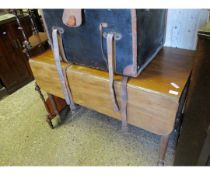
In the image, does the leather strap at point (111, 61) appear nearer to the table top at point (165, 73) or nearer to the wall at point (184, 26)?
the table top at point (165, 73)

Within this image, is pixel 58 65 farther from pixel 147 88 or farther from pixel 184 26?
pixel 184 26

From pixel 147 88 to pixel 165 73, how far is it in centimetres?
15

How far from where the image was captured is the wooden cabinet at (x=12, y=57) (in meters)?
1.88

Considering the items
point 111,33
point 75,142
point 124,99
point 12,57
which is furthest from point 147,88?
point 12,57

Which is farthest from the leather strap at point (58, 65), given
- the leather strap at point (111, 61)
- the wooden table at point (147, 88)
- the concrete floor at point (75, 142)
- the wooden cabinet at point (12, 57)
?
the wooden cabinet at point (12, 57)

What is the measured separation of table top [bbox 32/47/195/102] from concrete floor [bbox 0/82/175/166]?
68cm

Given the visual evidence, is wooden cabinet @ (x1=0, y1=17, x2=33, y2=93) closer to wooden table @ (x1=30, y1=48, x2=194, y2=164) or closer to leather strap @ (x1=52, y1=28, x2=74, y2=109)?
wooden table @ (x1=30, y1=48, x2=194, y2=164)

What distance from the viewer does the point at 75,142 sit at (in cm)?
142

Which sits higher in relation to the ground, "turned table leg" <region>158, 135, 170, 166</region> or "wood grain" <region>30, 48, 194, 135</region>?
"wood grain" <region>30, 48, 194, 135</region>

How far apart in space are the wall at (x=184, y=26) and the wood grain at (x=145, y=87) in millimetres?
63

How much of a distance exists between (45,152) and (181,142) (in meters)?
1.00

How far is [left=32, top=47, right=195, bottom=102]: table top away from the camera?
762 millimetres

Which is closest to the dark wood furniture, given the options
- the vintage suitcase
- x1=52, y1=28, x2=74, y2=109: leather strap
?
the vintage suitcase
